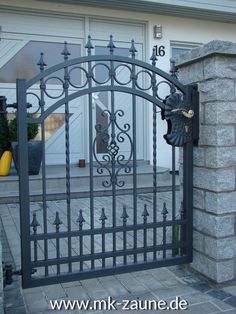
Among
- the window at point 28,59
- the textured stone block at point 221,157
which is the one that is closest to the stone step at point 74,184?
the window at point 28,59

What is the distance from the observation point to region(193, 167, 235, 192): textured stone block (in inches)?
104

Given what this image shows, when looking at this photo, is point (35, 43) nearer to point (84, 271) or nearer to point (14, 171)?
point (14, 171)

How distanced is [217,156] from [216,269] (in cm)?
79

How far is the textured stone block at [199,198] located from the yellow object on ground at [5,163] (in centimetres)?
354

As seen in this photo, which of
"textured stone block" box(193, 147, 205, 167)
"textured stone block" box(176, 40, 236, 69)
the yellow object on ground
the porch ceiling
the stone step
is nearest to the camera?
"textured stone block" box(176, 40, 236, 69)

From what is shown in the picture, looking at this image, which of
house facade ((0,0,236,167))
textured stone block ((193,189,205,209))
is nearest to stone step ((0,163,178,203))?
house facade ((0,0,236,167))

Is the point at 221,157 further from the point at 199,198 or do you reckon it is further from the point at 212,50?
the point at 212,50

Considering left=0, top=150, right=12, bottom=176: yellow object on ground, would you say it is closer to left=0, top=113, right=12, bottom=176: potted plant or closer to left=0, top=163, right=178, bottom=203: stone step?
left=0, top=113, right=12, bottom=176: potted plant

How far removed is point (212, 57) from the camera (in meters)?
2.61

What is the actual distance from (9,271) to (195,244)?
137 cm

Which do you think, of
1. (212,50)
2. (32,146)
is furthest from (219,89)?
(32,146)

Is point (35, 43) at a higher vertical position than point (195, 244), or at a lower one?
higher

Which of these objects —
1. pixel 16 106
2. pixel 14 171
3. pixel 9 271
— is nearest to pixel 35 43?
pixel 14 171

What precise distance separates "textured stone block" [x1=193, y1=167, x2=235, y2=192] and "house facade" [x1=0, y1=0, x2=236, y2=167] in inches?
156
